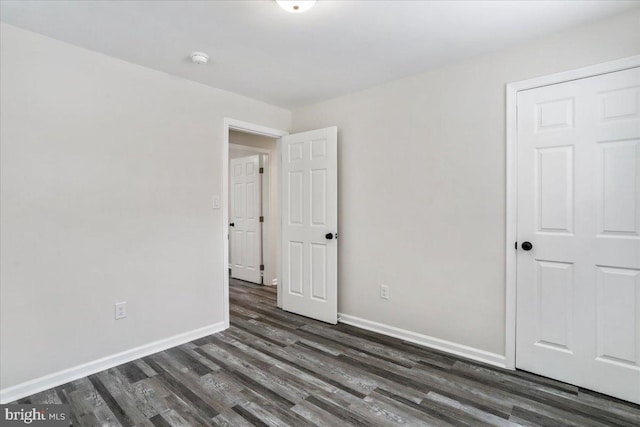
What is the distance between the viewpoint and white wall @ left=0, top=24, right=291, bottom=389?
83.2 inches

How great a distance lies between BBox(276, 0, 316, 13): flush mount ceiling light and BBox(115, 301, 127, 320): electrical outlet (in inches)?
95.5

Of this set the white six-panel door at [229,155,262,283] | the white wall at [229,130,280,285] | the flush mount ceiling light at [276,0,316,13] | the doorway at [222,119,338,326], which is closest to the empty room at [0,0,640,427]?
the flush mount ceiling light at [276,0,316,13]

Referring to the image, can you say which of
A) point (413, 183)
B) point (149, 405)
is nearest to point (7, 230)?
point (149, 405)

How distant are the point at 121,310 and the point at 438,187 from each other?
277 cm

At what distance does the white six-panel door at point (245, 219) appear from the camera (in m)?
5.06

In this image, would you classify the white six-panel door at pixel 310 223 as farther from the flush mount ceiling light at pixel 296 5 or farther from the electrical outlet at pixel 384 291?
the flush mount ceiling light at pixel 296 5

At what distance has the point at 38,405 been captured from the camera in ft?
6.58

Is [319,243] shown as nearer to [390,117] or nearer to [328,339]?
[328,339]

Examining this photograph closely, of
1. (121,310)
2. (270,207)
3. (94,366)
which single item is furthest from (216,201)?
(270,207)

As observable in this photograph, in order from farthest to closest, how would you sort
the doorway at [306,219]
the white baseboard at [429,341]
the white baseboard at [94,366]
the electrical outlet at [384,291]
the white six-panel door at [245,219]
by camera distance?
the white six-panel door at [245,219]
the doorway at [306,219]
the electrical outlet at [384,291]
the white baseboard at [429,341]
the white baseboard at [94,366]

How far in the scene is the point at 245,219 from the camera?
526 cm

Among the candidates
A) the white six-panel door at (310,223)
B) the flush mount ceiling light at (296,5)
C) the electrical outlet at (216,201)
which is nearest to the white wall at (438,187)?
the white six-panel door at (310,223)

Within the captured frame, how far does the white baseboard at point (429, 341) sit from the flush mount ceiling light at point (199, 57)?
2690 millimetres

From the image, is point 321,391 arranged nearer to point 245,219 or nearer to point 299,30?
point 299,30
